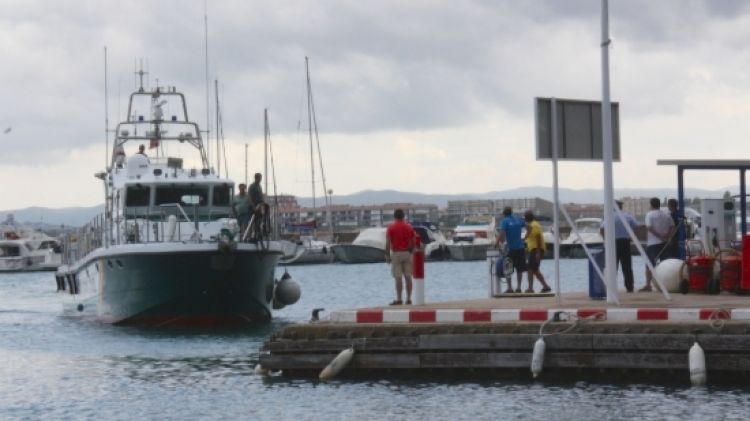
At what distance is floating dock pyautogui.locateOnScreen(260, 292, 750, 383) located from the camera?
18.3 m

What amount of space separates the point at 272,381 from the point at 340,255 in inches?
3773

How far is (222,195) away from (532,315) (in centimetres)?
1754

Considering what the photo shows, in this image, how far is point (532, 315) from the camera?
19547 millimetres

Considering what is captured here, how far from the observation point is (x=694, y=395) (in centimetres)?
1795

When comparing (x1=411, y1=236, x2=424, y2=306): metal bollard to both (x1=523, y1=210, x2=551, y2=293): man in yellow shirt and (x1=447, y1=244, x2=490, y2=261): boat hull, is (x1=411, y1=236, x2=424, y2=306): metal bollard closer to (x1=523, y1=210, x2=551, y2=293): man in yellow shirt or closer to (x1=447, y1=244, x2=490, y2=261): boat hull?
(x1=523, y1=210, x2=551, y2=293): man in yellow shirt

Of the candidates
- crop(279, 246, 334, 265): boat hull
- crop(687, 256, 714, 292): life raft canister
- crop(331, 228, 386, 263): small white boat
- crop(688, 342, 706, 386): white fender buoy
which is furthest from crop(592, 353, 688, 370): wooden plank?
crop(279, 246, 334, 265): boat hull

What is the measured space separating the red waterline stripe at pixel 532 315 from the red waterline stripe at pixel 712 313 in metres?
1.99

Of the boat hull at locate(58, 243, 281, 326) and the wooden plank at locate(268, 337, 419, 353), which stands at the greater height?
the boat hull at locate(58, 243, 281, 326)

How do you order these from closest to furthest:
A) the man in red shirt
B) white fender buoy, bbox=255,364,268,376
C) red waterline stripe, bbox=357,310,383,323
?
1. red waterline stripe, bbox=357,310,383,323
2. white fender buoy, bbox=255,364,268,376
3. the man in red shirt

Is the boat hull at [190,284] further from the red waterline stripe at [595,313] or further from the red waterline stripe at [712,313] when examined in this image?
the red waterline stripe at [712,313]

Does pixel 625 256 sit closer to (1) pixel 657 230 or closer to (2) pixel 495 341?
(1) pixel 657 230

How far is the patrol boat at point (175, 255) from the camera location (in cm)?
3244

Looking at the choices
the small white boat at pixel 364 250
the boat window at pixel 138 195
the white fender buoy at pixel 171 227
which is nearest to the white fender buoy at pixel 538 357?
the white fender buoy at pixel 171 227

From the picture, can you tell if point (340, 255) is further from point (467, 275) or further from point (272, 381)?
point (272, 381)
